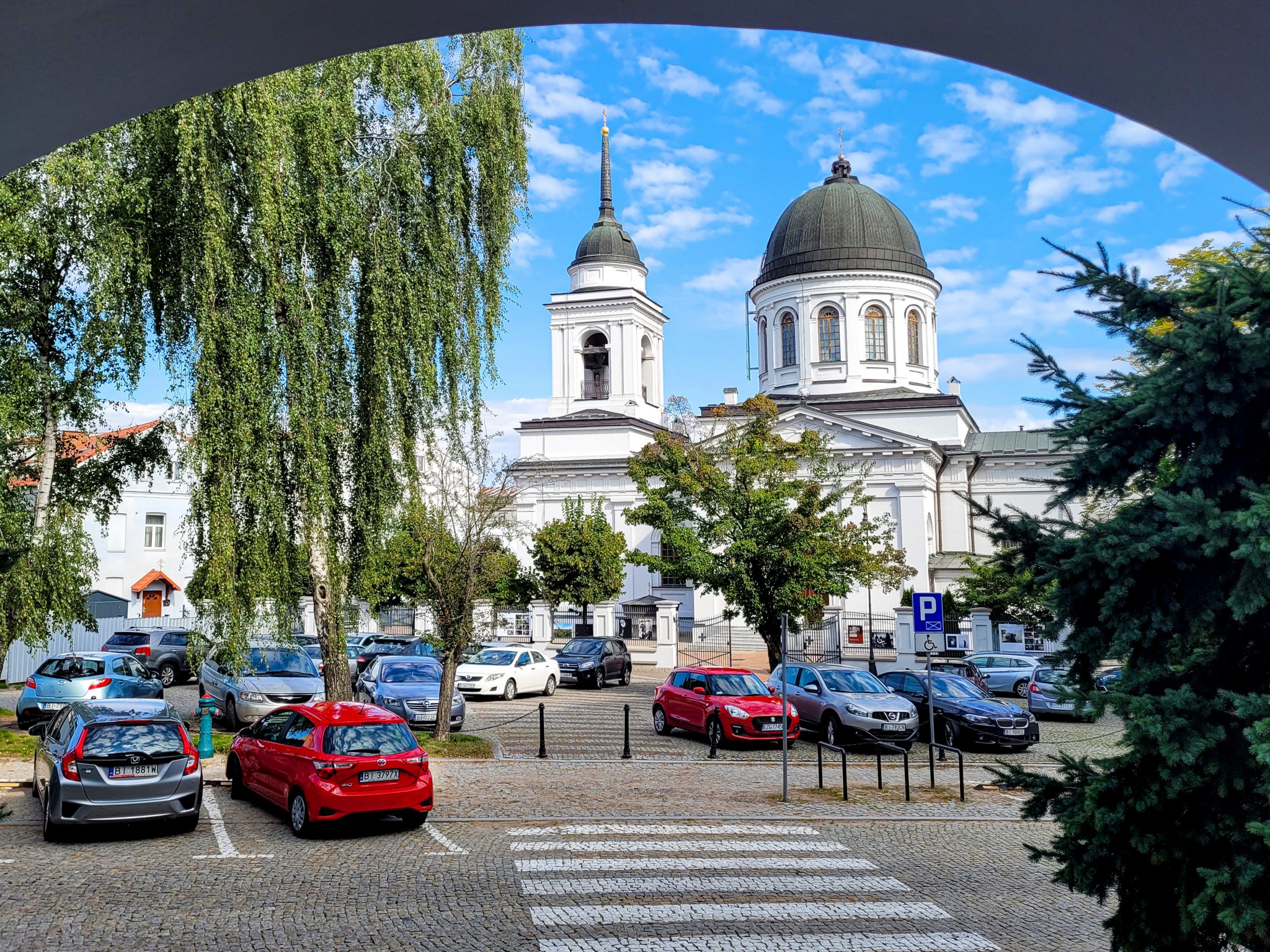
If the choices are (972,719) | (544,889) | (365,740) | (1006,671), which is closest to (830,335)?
(1006,671)

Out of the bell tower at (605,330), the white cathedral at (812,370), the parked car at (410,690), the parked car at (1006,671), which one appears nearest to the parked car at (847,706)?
the parked car at (410,690)

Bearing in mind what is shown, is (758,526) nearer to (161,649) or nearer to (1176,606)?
(161,649)

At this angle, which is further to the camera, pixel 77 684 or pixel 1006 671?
pixel 1006 671

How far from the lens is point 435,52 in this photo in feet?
60.6

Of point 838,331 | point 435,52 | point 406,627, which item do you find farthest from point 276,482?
point 838,331

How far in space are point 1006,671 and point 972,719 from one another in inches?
420

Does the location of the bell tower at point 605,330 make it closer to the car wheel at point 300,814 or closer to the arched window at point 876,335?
the arched window at point 876,335

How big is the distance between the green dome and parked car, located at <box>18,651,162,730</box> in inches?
1798

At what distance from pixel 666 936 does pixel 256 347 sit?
10919 millimetres

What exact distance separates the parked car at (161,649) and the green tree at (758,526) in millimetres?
14844

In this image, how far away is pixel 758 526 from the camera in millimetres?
28828

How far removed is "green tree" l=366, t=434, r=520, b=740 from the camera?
1939cm

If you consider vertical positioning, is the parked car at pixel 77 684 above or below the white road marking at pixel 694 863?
above

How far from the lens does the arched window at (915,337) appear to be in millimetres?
62312
